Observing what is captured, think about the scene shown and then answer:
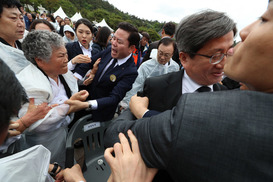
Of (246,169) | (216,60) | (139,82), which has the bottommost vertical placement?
(139,82)

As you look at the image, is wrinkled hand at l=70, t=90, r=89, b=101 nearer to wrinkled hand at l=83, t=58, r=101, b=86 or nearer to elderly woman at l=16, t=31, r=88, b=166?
elderly woman at l=16, t=31, r=88, b=166

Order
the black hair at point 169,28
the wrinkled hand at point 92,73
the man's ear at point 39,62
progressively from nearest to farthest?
the man's ear at point 39,62, the wrinkled hand at point 92,73, the black hair at point 169,28

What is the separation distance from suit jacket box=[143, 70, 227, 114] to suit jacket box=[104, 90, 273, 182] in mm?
779

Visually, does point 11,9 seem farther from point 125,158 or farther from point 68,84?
point 125,158

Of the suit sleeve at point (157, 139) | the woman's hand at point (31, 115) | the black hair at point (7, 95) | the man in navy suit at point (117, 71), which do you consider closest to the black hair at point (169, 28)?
the man in navy suit at point (117, 71)

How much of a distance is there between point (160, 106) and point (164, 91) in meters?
0.15

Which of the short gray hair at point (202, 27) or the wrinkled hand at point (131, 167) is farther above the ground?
the short gray hair at point (202, 27)

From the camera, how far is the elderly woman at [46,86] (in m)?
1.66

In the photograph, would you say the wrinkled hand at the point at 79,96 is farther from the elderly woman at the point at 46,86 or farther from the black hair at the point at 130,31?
the black hair at the point at 130,31

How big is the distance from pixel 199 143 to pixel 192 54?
0.95m

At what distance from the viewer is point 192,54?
1280mm

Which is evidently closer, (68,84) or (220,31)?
(220,31)

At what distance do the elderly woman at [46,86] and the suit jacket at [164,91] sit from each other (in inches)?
38.4

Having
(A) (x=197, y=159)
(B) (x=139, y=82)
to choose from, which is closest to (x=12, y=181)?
(A) (x=197, y=159)
